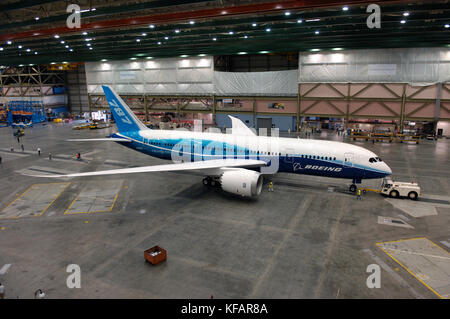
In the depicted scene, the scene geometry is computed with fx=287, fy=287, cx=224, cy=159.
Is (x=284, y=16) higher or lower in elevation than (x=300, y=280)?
higher

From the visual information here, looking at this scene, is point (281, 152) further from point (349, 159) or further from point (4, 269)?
point (4, 269)

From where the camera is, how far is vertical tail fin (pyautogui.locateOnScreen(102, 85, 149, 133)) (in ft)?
99.8

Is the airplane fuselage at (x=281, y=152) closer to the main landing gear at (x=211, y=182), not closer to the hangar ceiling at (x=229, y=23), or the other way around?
the main landing gear at (x=211, y=182)

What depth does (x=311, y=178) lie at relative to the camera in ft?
97.3

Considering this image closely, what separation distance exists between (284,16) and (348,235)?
23608mm

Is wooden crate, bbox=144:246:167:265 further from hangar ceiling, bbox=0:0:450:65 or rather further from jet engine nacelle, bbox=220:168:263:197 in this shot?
hangar ceiling, bbox=0:0:450:65

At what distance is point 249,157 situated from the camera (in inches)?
1019

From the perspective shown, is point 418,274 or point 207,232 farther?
point 207,232

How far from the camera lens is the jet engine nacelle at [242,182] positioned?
22.2m

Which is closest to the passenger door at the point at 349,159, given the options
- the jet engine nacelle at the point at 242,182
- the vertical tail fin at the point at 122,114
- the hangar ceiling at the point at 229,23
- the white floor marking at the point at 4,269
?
the jet engine nacelle at the point at 242,182

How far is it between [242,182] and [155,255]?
963cm
